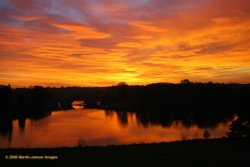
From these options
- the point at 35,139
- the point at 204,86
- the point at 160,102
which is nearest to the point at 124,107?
the point at 160,102

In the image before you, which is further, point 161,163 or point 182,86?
point 182,86

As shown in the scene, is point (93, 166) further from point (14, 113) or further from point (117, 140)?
point (14, 113)

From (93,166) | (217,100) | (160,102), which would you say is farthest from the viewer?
(160,102)

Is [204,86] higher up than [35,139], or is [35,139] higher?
[204,86]

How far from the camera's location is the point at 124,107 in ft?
500

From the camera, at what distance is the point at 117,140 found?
51.9 meters

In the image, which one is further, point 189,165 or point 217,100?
point 217,100

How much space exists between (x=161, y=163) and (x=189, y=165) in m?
1.70

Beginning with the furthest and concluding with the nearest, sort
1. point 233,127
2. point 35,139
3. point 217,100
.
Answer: point 217,100 → point 35,139 → point 233,127

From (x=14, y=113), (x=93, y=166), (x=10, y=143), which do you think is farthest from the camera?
(x=14, y=113)

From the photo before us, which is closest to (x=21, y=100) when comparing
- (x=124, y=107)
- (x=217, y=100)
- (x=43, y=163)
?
(x=124, y=107)

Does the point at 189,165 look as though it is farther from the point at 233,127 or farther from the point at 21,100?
the point at 21,100

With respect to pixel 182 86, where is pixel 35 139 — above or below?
below

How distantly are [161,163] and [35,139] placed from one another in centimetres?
3911
